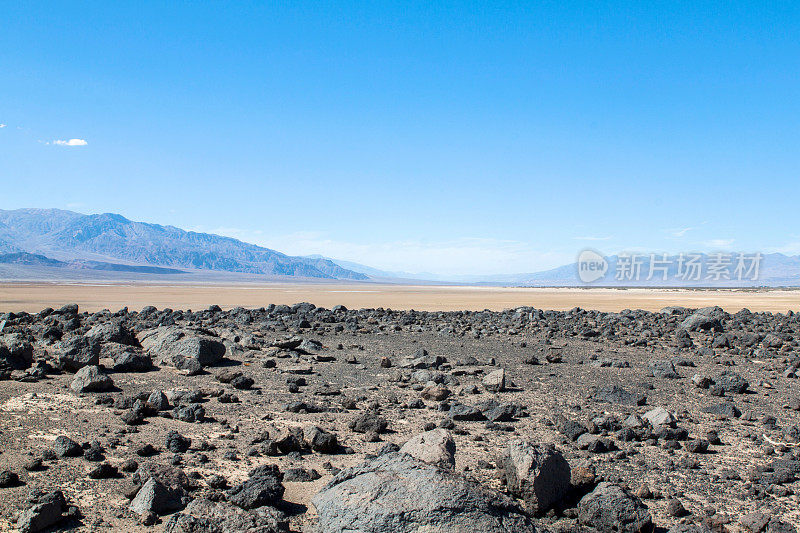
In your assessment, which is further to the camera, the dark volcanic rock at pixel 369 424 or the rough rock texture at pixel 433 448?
the dark volcanic rock at pixel 369 424

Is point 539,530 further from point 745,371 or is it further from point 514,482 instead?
point 745,371

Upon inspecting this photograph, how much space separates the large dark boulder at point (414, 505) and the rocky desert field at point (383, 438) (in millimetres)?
13

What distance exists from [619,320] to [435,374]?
17103 millimetres

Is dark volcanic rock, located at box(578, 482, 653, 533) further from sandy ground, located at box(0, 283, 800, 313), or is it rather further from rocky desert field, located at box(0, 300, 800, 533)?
sandy ground, located at box(0, 283, 800, 313)

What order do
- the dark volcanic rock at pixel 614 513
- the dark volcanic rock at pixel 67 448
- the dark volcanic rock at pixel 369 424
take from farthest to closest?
1. the dark volcanic rock at pixel 369 424
2. the dark volcanic rock at pixel 67 448
3. the dark volcanic rock at pixel 614 513

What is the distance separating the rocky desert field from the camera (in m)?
4.64

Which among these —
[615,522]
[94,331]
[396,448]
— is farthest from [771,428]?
[94,331]

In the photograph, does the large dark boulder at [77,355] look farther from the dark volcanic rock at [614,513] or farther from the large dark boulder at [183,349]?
the dark volcanic rock at [614,513]

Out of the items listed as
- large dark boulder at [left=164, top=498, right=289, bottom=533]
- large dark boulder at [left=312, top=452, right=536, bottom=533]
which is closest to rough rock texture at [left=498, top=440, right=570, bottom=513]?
large dark boulder at [left=312, top=452, right=536, bottom=533]

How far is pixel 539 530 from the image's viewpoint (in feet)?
12.9

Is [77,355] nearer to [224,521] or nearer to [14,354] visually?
[14,354]

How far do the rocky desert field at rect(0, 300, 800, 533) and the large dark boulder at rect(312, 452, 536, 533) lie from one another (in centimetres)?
1

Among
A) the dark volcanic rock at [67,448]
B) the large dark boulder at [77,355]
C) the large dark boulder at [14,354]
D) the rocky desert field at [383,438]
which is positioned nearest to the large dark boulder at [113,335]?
the rocky desert field at [383,438]

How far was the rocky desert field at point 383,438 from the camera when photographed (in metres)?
4.64
